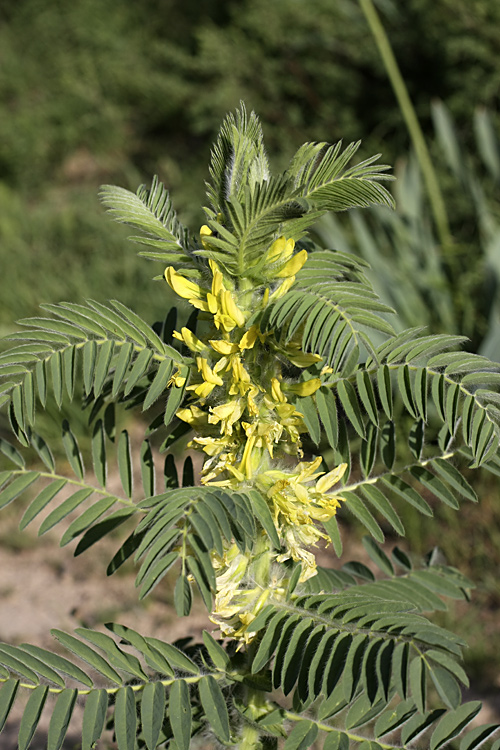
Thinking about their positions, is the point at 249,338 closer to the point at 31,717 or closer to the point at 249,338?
the point at 249,338

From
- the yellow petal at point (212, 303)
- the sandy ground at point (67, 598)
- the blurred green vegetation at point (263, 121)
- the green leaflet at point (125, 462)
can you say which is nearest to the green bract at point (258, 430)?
the yellow petal at point (212, 303)

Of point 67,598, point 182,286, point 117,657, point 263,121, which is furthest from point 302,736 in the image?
point 263,121

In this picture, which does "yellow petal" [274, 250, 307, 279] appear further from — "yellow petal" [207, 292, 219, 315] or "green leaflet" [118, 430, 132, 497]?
"green leaflet" [118, 430, 132, 497]

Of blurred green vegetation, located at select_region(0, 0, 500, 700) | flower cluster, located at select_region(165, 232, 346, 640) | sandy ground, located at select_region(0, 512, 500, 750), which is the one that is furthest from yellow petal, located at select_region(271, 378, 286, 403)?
sandy ground, located at select_region(0, 512, 500, 750)

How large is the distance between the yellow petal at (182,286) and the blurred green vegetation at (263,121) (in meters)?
1.35

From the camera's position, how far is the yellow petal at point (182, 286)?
778mm

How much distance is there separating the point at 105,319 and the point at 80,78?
230 inches

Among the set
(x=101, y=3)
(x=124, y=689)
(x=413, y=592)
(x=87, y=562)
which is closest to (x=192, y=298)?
(x=124, y=689)

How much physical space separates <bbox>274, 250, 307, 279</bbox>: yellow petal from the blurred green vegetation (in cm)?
133

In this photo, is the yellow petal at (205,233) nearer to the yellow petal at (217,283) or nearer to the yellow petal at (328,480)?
the yellow petal at (217,283)

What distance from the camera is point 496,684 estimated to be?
194 cm

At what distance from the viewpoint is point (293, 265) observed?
0.75 meters

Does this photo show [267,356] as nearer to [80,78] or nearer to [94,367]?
[94,367]

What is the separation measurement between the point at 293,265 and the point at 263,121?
163 inches
